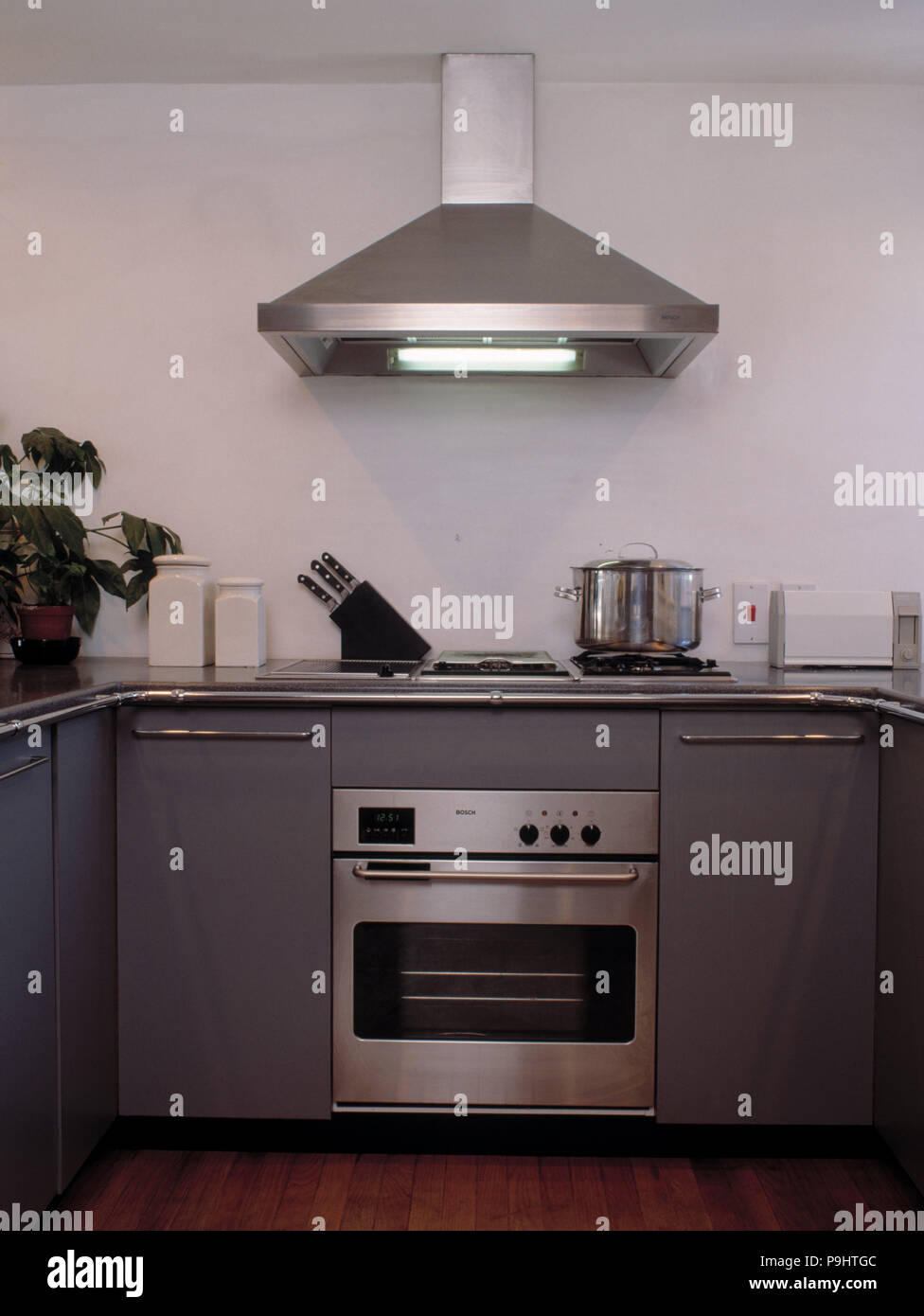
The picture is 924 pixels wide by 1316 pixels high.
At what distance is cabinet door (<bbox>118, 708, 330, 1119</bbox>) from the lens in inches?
73.9

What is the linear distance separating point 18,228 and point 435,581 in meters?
1.44

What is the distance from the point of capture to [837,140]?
242 centimetres

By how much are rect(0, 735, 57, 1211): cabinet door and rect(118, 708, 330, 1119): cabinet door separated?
283 millimetres

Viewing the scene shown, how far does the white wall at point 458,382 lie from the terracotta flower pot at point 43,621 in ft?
1.29

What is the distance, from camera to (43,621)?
226 centimetres

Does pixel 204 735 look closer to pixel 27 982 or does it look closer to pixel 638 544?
pixel 27 982

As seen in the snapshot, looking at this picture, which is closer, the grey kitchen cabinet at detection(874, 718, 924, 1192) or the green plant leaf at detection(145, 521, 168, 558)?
the grey kitchen cabinet at detection(874, 718, 924, 1192)

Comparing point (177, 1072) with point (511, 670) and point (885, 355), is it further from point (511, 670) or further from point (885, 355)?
point (885, 355)

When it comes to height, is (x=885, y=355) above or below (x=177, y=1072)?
above

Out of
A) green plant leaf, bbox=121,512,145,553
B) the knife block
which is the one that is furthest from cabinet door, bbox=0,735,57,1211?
the knife block

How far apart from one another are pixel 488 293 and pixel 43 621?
1294mm

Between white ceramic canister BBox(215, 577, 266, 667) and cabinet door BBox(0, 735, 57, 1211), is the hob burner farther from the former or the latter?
cabinet door BBox(0, 735, 57, 1211)

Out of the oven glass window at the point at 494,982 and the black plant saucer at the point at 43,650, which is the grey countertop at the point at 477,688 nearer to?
the black plant saucer at the point at 43,650
